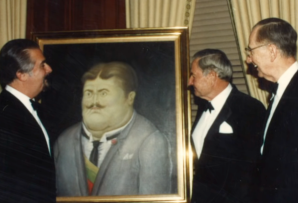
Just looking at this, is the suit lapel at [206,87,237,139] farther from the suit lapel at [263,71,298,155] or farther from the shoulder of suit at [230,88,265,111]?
the suit lapel at [263,71,298,155]

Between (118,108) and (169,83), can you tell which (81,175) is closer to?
(118,108)

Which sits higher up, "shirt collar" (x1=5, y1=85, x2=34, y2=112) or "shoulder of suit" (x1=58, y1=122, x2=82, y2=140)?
"shirt collar" (x1=5, y1=85, x2=34, y2=112)

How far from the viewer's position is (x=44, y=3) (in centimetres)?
434

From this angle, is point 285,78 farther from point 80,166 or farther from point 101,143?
point 80,166

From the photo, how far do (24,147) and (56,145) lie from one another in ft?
1.36

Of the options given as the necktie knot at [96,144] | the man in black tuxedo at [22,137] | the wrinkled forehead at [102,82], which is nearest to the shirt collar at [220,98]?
the wrinkled forehead at [102,82]

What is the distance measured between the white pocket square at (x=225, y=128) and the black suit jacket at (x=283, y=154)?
54cm

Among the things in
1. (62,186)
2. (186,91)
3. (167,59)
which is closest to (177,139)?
(186,91)

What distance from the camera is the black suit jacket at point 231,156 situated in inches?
130

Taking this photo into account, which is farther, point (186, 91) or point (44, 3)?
point (44, 3)

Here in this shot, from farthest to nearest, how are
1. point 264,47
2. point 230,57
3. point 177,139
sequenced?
point 230,57, point 177,139, point 264,47

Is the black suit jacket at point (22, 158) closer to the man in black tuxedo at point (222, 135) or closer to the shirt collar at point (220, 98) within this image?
the man in black tuxedo at point (222, 135)

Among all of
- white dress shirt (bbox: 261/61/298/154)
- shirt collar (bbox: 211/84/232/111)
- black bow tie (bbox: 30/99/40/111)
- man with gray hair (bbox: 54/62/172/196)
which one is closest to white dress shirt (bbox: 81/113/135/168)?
man with gray hair (bbox: 54/62/172/196)

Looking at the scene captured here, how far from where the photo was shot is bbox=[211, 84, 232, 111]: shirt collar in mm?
3502
